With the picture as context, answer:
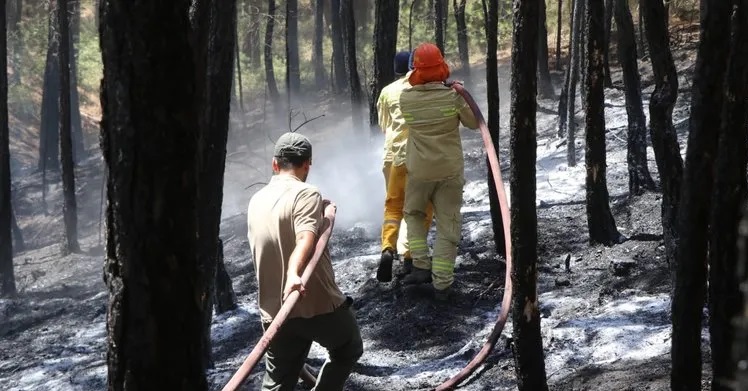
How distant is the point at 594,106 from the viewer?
991 centimetres

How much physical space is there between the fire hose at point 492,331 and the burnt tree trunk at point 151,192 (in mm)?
1216

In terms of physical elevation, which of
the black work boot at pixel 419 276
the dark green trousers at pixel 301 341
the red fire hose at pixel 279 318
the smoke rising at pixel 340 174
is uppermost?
the red fire hose at pixel 279 318

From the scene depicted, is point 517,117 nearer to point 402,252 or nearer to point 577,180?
point 402,252

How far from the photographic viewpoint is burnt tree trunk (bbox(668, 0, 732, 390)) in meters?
4.69

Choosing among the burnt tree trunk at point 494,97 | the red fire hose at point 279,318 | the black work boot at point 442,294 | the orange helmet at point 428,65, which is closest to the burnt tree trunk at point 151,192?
the red fire hose at point 279,318

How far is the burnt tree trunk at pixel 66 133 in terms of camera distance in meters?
18.4

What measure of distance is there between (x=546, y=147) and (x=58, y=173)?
67.8ft

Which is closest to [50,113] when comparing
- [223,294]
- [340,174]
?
[340,174]

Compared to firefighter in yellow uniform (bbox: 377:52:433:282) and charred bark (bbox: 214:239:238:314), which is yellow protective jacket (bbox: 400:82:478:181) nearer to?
firefighter in yellow uniform (bbox: 377:52:433:282)

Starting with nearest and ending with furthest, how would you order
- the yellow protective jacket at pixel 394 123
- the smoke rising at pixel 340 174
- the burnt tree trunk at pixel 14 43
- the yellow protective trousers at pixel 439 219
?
the yellow protective trousers at pixel 439 219
the yellow protective jacket at pixel 394 123
the smoke rising at pixel 340 174
the burnt tree trunk at pixel 14 43

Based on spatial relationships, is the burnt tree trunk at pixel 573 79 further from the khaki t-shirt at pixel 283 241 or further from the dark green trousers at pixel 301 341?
the khaki t-shirt at pixel 283 241

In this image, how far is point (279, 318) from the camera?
15.9 ft

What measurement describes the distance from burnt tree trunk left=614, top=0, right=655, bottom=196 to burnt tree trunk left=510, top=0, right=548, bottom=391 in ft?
20.2

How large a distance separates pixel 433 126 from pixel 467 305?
1.67 metres
